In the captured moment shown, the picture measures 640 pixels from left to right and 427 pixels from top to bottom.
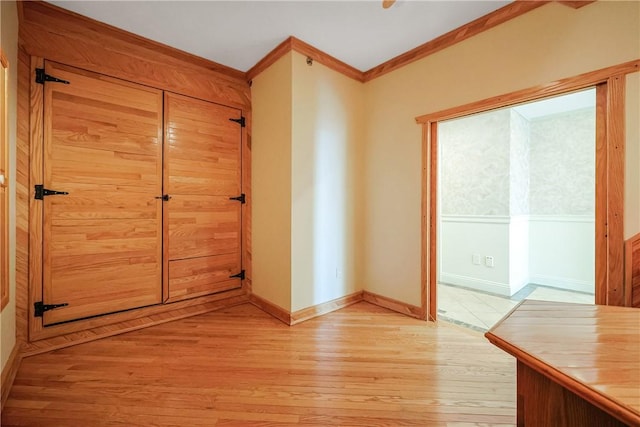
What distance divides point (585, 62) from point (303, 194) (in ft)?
6.73

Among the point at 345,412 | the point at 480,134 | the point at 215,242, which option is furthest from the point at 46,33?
the point at 480,134

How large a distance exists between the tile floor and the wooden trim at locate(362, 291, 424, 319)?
0.22 m

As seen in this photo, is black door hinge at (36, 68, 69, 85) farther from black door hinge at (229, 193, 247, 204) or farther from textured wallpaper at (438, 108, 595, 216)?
textured wallpaper at (438, 108, 595, 216)

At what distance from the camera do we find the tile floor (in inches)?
95.7

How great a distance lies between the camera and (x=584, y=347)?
739 millimetres

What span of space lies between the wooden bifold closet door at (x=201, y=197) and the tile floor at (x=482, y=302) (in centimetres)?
219

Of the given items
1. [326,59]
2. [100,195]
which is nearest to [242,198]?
[100,195]

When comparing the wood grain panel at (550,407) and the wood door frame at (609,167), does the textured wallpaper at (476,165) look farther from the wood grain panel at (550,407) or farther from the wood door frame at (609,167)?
the wood grain panel at (550,407)

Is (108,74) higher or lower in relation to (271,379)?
higher

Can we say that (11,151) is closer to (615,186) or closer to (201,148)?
(201,148)

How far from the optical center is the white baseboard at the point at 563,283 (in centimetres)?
323

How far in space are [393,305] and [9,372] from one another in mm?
2685

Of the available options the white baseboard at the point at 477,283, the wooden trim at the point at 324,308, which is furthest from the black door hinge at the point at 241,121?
the white baseboard at the point at 477,283

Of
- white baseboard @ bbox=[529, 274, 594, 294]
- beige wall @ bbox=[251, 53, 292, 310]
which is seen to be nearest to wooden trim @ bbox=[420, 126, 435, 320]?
beige wall @ bbox=[251, 53, 292, 310]
